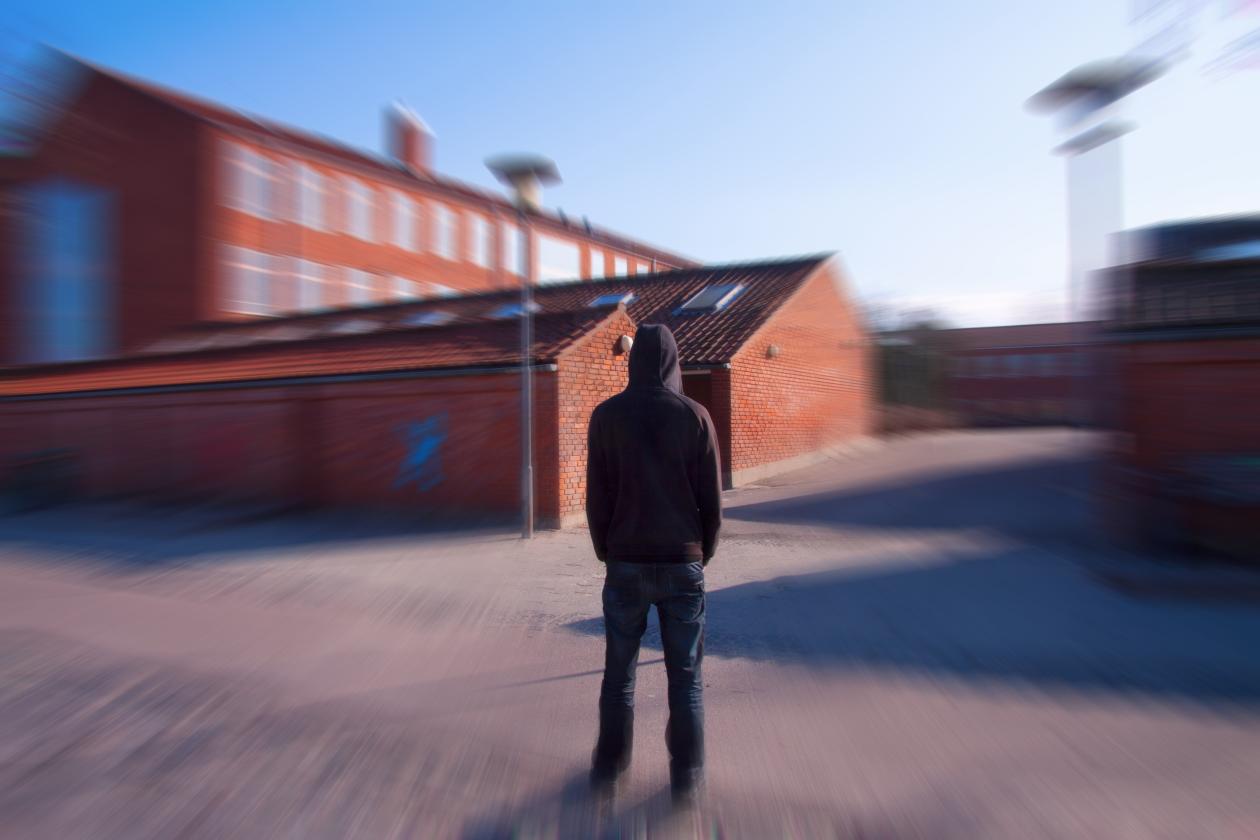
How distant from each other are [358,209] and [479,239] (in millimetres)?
7936

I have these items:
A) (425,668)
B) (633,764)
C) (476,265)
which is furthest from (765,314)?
(476,265)

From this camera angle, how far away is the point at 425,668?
528 centimetres

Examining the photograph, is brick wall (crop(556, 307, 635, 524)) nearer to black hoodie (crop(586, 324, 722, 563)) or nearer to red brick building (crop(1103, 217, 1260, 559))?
red brick building (crop(1103, 217, 1260, 559))

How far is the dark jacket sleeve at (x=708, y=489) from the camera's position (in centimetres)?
345

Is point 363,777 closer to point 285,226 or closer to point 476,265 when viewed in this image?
point 285,226

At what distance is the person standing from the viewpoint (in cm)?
331

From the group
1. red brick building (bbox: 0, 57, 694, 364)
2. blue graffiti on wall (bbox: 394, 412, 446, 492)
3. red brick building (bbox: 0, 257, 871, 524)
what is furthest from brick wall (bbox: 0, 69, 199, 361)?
blue graffiti on wall (bbox: 394, 412, 446, 492)

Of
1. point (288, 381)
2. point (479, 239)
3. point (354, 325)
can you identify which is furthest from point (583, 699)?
point (479, 239)

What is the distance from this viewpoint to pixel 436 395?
11.8 meters

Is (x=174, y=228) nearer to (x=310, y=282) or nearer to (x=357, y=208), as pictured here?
(x=310, y=282)

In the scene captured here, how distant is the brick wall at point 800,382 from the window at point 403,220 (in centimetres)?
1944

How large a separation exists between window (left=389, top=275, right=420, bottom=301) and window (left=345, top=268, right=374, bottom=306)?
1.10m

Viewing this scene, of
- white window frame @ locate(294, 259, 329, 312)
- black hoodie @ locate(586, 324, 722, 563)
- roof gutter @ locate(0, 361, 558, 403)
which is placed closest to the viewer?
black hoodie @ locate(586, 324, 722, 563)

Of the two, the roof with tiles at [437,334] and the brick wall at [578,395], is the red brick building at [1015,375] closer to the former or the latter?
the roof with tiles at [437,334]
